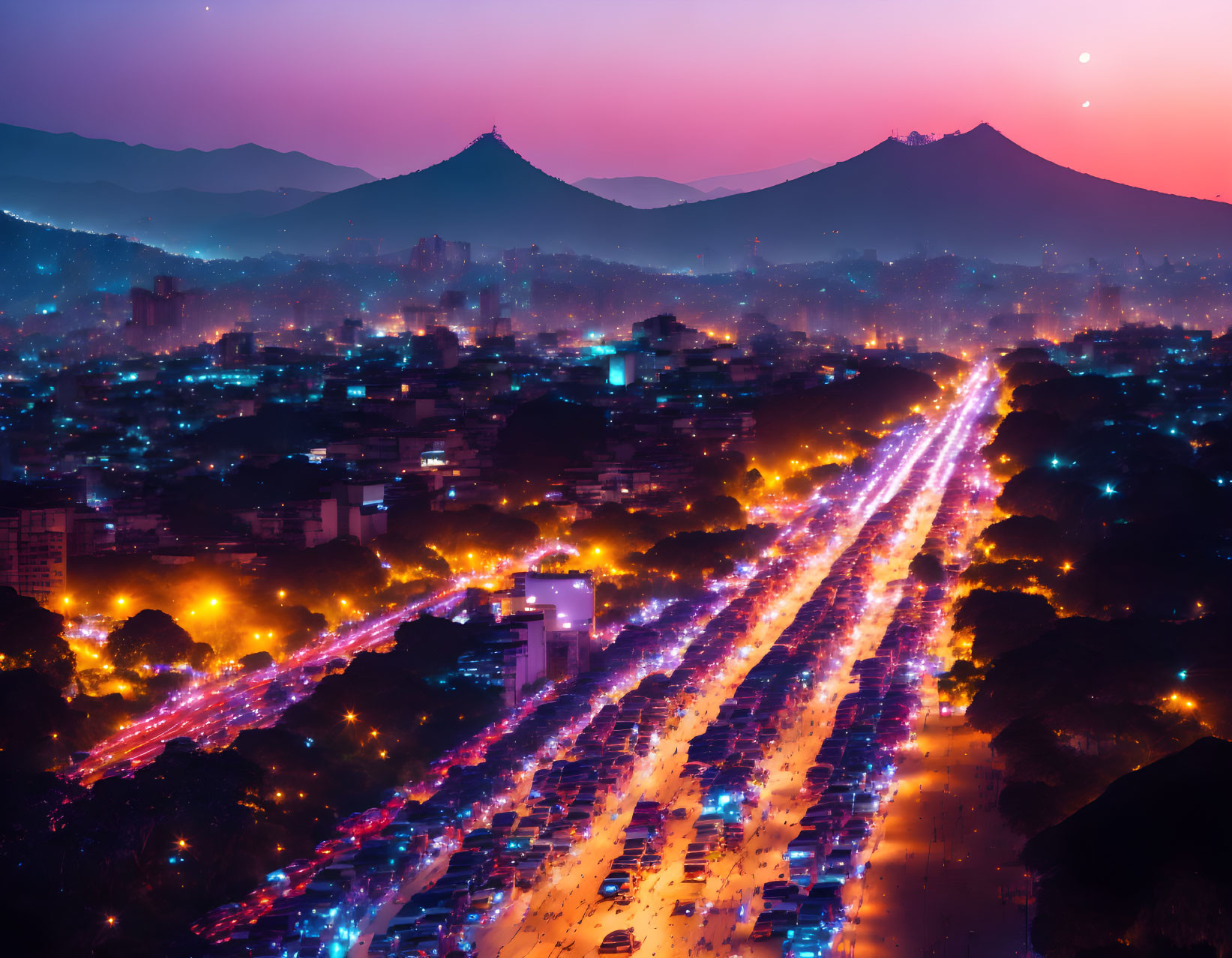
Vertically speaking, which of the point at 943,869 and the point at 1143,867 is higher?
the point at 1143,867

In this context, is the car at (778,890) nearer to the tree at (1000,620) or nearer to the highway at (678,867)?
the highway at (678,867)

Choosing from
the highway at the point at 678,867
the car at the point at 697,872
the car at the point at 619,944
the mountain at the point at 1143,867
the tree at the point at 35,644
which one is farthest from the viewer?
the tree at the point at 35,644

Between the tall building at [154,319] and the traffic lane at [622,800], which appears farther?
the tall building at [154,319]

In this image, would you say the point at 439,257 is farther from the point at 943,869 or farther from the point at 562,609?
the point at 943,869

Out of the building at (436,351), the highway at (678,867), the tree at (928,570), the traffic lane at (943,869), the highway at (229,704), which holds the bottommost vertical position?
the highway at (229,704)

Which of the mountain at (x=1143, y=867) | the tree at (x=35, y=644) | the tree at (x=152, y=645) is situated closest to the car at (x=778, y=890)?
the mountain at (x=1143, y=867)

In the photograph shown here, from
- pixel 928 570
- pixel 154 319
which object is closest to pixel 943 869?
pixel 928 570
